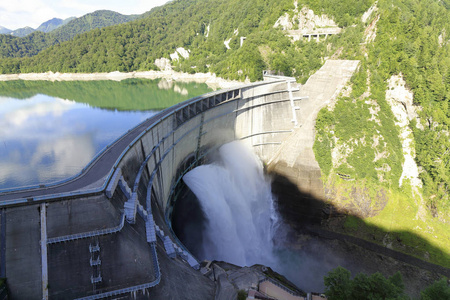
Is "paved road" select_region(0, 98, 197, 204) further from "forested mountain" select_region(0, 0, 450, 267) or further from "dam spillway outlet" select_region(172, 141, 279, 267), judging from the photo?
"forested mountain" select_region(0, 0, 450, 267)

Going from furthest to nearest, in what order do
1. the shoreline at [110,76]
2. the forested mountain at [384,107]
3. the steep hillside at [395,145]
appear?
the shoreline at [110,76], the forested mountain at [384,107], the steep hillside at [395,145]

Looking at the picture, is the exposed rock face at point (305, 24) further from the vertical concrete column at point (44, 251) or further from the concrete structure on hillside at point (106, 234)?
the vertical concrete column at point (44, 251)

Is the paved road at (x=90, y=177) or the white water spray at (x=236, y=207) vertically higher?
the paved road at (x=90, y=177)

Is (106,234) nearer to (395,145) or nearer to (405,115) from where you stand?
(395,145)

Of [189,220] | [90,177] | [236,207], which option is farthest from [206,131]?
[90,177]

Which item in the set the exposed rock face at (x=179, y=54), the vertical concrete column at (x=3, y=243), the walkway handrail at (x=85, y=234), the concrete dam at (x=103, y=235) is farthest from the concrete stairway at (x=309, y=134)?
the exposed rock face at (x=179, y=54)

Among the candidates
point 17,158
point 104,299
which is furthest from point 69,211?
point 17,158
